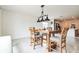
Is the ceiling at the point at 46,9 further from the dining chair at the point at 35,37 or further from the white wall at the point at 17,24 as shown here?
the dining chair at the point at 35,37

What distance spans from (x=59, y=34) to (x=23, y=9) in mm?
642

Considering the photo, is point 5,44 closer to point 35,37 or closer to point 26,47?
point 26,47

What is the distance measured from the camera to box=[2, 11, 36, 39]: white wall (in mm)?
1589

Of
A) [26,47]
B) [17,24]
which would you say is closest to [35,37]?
[26,47]

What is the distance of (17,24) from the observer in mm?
1630

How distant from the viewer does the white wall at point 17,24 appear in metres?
1.59

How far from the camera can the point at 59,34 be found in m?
1.64

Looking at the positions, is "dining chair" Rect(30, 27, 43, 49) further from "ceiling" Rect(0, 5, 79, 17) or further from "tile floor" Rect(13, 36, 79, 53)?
"ceiling" Rect(0, 5, 79, 17)

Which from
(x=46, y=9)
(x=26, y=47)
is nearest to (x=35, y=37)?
(x=26, y=47)

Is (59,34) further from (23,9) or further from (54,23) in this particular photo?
(23,9)

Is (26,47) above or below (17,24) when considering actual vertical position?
below

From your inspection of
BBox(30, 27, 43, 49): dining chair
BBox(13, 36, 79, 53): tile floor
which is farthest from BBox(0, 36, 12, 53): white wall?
BBox(30, 27, 43, 49): dining chair

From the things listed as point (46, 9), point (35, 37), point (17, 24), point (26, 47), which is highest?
point (46, 9)
